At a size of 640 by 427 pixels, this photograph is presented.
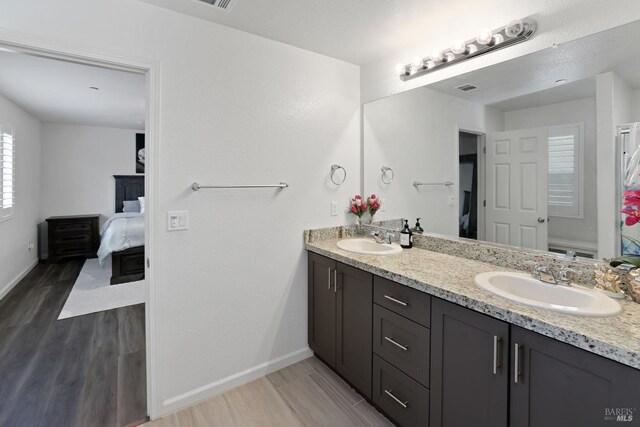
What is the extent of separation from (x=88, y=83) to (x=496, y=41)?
384 centimetres

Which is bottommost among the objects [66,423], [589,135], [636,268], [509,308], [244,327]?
[66,423]

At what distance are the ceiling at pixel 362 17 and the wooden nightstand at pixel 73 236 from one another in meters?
5.20

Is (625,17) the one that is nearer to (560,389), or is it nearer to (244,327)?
(560,389)

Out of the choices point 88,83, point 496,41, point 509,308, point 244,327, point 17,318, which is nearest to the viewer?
point 509,308

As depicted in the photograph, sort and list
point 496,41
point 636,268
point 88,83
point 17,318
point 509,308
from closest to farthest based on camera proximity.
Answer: point 509,308 < point 636,268 < point 496,41 < point 17,318 < point 88,83

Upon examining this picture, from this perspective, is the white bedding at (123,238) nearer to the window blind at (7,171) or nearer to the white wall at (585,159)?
the window blind at (7,171)

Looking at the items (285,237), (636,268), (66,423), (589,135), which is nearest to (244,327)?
(285,237)

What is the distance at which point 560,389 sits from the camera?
1.02 m

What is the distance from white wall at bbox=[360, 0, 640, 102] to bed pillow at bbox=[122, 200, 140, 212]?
5.41m

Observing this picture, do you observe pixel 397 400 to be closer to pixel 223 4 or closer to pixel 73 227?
pixel 223 4

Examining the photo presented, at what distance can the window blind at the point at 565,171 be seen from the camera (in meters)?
1.50

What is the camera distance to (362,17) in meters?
1.85

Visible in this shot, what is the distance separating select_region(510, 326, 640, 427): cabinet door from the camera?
90 centimetres

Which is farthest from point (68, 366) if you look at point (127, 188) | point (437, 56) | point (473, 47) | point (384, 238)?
point (127, 188)
